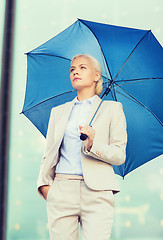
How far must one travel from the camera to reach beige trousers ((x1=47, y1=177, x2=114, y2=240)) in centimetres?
111

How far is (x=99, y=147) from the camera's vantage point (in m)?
1.14

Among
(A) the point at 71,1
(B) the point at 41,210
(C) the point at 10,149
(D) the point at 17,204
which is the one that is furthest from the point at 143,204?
(A) the point at 71,1

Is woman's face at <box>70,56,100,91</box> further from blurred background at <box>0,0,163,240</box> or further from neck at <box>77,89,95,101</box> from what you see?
blurred background at <box>0,0,163,240</box>

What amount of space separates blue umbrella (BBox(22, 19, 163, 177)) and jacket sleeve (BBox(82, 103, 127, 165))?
22 centimetres

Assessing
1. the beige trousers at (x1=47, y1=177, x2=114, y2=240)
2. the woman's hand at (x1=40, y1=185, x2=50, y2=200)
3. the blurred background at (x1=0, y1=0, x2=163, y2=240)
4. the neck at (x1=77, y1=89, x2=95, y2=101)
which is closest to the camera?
the beige trousers at (x1=47, y1=177, x2=114, y2=240)

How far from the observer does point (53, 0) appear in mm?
2357

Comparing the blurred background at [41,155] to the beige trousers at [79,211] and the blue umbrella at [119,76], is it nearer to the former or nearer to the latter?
the blue umbrella at [119,76]

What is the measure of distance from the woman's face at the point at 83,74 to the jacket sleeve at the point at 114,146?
0.55 feet

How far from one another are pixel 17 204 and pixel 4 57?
1025mm

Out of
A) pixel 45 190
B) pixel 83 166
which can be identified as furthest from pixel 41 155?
pixel 83 166

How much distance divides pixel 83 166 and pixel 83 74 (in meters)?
0.42

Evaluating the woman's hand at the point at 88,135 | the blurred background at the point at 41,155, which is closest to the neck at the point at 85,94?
the woman's hand at the point at 88,135

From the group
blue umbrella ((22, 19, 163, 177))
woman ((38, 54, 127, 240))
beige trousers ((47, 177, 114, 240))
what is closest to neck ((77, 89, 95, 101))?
woman ((38, 54, 127, 240))

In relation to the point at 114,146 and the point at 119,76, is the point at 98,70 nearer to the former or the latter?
the point at 119,76
